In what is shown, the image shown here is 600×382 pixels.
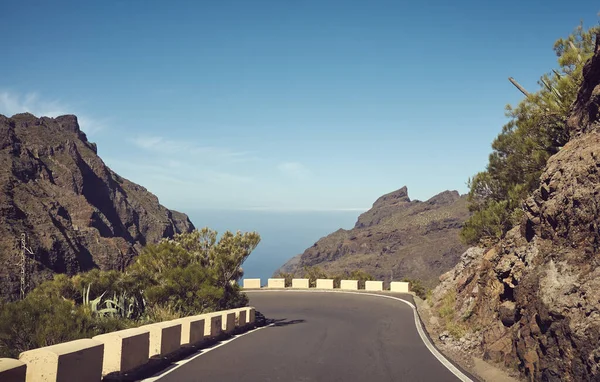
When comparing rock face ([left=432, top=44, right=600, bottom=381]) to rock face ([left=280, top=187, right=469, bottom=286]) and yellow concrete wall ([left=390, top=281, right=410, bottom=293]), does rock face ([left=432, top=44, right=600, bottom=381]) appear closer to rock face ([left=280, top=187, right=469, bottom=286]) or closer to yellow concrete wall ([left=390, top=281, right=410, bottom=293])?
yellow concrete wall ([left=390, top=281, right=410, bottom=293])

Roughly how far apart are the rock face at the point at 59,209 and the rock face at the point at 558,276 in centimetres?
1660

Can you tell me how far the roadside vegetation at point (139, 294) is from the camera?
11.4m

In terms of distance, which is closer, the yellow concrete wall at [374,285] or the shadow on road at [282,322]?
the shadow on road at [282,322]

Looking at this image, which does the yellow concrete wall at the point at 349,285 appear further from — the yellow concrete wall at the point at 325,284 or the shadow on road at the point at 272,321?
the shadow on road at the point at 272,321

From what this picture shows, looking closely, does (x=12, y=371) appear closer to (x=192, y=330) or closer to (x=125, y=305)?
(x=192, y=330)

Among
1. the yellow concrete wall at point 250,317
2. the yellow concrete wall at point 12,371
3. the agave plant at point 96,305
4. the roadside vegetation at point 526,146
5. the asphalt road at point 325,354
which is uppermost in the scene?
the roadside vegetation at point 526,146

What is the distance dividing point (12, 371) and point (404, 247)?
379 feet

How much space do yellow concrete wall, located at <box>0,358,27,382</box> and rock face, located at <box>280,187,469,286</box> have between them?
77.6 m

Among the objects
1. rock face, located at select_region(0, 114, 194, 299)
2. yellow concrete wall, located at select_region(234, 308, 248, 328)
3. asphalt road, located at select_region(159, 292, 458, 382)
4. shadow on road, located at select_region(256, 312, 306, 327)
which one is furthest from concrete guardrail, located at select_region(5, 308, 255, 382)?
rock face, located at select_region(0, 114, 194, 299)

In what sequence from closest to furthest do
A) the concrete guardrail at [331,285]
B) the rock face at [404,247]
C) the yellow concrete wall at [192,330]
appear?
the yellow concrete wall at [192,330] → the concrete guardrail at [331,285] → the rock face at [404,247]

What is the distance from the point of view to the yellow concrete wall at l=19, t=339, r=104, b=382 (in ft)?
25.9

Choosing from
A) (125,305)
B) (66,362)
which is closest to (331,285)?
(125,305)

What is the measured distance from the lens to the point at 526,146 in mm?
22688

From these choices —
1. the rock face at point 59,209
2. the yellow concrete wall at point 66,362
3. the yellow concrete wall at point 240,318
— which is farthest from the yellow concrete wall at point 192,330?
the rock face at point 59,209
